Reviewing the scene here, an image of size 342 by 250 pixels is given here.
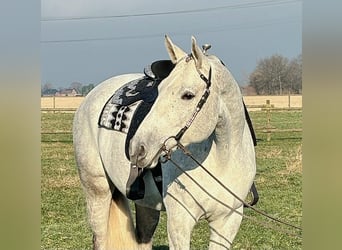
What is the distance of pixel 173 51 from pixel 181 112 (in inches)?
14.3

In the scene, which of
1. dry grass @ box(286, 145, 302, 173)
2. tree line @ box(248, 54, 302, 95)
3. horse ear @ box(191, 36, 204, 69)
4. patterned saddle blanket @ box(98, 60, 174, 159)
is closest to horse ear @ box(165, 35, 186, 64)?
horse ear @ box(191, 36, 204, 69)

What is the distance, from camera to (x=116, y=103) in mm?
3893

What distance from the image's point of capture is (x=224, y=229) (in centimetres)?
291

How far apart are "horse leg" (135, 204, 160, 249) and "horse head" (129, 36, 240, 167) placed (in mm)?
1786

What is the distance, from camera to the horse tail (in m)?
4.13

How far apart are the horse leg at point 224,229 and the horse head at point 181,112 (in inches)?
24.9

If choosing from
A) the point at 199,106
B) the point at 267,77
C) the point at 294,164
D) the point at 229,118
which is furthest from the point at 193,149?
the point at 267,77

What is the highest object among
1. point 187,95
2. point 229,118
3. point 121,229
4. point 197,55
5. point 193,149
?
point 197,55

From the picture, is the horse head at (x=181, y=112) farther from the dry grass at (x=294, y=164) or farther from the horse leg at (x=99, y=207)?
the dry grass at (x=294, y=164)

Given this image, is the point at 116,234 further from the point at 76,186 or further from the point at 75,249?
the point at 76,186

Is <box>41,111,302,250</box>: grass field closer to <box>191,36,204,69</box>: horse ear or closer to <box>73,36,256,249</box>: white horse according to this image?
<box>73,36,256,249</box>: white horse

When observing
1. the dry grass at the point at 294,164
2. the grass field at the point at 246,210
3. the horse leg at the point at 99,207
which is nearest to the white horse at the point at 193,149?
the horse leg at the point at 99,207

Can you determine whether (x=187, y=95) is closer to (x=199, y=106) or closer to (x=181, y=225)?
(x=199, y=106)
